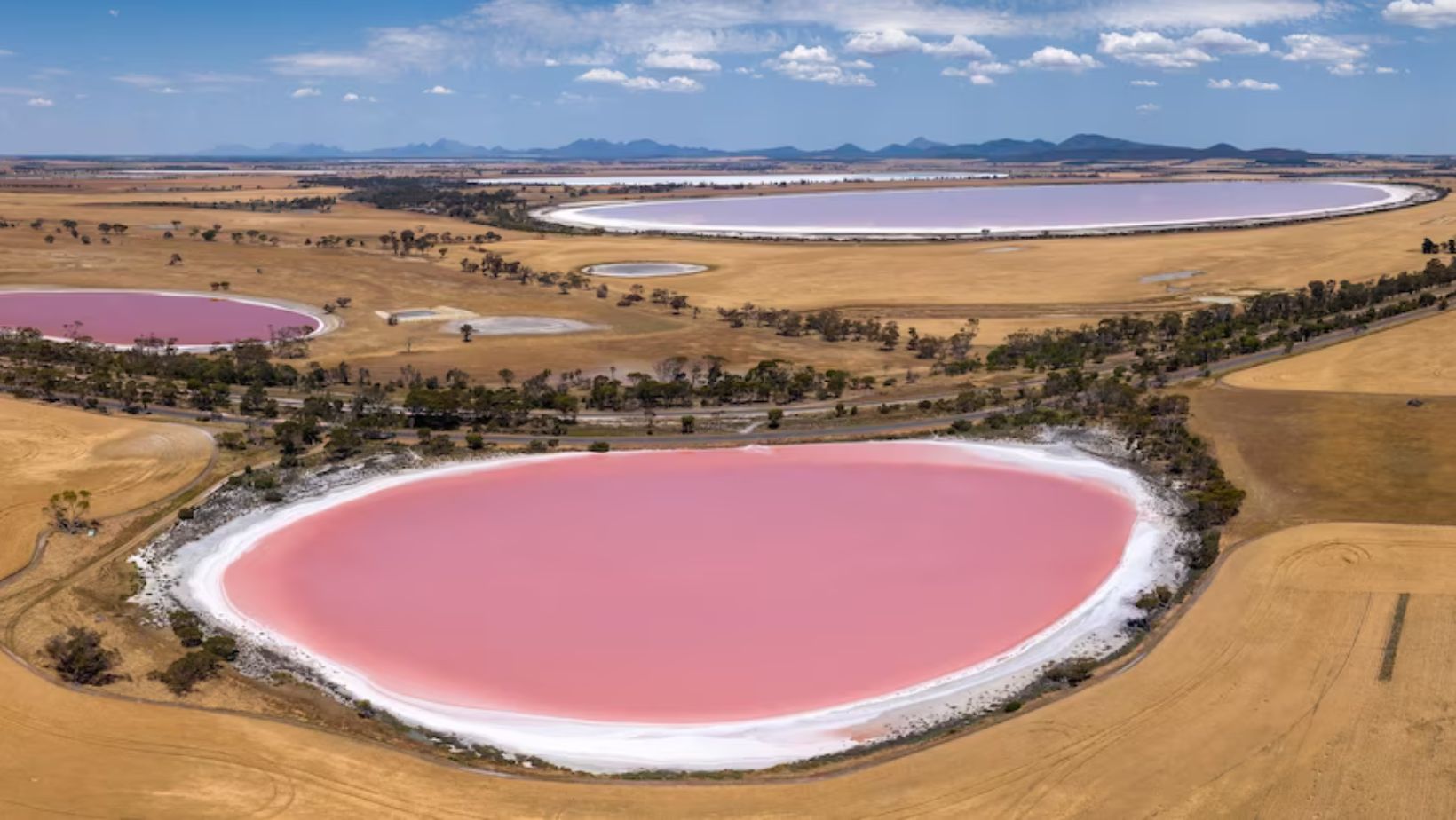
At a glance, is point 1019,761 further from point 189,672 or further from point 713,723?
point 189,672

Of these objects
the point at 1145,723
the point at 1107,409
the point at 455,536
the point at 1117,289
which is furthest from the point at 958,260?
the point at 1145,723

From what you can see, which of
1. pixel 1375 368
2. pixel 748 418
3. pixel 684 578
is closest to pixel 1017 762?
pixel 684 578

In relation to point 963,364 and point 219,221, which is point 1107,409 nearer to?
point 963,364

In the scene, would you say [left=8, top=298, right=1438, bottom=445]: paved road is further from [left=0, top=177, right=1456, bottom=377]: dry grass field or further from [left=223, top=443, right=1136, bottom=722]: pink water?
[left=0, top=177, right=1456, bottom=377]: dry grass field

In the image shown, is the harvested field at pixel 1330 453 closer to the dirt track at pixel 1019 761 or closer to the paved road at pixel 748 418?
the paved road at pixel 748 418

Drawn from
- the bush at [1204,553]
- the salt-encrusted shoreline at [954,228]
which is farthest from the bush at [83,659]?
the salt-encrusted shoreline at [954,228]

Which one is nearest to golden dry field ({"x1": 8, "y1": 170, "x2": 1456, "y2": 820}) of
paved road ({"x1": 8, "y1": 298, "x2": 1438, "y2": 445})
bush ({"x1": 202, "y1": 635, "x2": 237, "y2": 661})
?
bush ({"x1": 202, "y1": 635, "x2": 237, "y2": 661})
